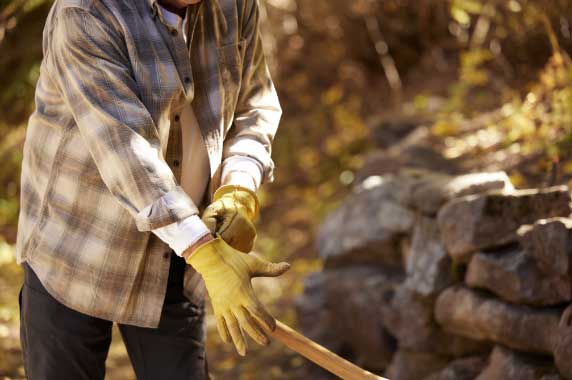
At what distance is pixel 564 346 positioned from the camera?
2908 millimetres

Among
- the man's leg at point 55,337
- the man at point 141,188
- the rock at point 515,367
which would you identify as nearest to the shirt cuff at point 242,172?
the man at point 141,188

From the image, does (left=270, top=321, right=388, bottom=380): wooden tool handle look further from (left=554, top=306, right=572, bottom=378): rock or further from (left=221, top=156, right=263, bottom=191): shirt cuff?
(left=554, top=306, right=572, bottom=378): rock

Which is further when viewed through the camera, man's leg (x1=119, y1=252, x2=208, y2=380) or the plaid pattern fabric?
man's leg (x1=119, y1=252, x2=208, y2=380)

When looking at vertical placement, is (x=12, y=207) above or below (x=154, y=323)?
below

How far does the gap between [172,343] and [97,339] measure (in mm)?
212

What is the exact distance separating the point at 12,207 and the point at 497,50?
386 cm

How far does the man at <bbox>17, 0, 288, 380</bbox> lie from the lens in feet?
7.07

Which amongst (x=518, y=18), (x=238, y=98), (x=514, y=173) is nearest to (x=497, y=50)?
(x=518, y=18)

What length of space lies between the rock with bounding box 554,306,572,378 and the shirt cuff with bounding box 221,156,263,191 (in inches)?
48.2

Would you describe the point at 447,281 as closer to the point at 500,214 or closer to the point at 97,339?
the point at 500,214

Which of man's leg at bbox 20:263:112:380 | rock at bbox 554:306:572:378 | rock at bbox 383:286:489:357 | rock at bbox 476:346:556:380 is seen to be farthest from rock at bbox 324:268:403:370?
man's leg at bbox 20:263:112:380

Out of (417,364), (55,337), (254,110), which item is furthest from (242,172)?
(417,364)

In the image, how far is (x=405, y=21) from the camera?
770 centimetres

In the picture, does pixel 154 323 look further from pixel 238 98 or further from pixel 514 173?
pixel 514 173
